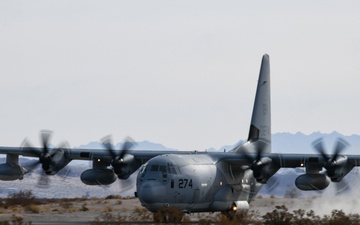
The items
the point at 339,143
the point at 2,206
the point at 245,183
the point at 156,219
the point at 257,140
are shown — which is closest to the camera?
the point at 156,219

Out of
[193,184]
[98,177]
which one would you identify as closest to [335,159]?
[193,184]

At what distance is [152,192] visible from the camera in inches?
1875

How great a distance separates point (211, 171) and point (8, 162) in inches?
518

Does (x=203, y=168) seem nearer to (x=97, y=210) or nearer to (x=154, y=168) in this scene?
(x=154, y=168)

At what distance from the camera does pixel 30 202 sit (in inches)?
3054

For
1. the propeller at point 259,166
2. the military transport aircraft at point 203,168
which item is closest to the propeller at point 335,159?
the military transport aircraft at point 203,168

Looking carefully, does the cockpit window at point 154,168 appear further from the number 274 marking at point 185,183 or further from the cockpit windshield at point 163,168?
the number 274 marking at point 185,183

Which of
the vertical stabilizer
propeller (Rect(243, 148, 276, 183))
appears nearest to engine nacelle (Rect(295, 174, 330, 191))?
propeller (Rect(243, 148, 276, 183))

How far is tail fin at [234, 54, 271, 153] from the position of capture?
57.6 meters

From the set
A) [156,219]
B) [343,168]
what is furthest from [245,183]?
[156,219]

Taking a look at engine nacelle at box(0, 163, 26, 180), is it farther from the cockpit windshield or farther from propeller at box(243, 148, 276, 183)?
A: propeller at box(243, 148, 276, 183)

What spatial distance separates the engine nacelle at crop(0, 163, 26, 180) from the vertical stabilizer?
1446cm

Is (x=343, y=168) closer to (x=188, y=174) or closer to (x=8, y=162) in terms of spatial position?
(x=188, y=174)

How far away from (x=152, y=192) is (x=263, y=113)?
13.6 meters
